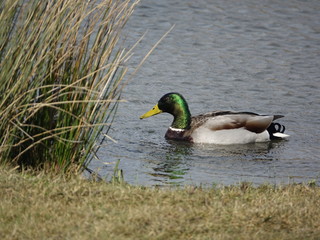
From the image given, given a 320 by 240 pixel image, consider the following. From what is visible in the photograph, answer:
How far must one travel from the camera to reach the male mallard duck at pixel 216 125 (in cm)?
1093

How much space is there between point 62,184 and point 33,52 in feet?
4.18

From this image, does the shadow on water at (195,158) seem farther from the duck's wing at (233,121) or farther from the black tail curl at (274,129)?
the duck's wing at (233,121)

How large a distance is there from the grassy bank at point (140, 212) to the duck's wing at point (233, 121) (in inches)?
183

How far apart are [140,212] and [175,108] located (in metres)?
5.88

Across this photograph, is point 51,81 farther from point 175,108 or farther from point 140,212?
point 175,108

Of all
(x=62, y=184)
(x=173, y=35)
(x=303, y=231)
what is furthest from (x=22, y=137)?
(x=173, y=35)

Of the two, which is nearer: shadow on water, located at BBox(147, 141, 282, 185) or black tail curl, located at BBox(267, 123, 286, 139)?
shadow on water, located at BBox(147, 141, 282, 185)

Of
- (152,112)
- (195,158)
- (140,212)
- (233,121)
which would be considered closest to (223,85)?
(233,121)

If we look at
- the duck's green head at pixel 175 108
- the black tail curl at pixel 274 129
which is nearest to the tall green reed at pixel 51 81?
the duck's green head at pixel 175 108

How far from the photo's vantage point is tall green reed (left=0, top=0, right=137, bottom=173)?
6488 millimetres

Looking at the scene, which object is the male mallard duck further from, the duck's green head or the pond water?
the pond water

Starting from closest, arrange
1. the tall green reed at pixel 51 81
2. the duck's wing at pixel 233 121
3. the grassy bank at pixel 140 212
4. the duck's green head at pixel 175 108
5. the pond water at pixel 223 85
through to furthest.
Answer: the grassy bank at pixel 140 212
the tall green reed at pixel 51 81
the pond water at pixel 223 85
the duck's wing at pixel 233 121
the duck's green head at pixel 175 108

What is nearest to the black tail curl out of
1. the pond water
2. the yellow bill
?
the pond water

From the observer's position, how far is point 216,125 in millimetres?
11008
